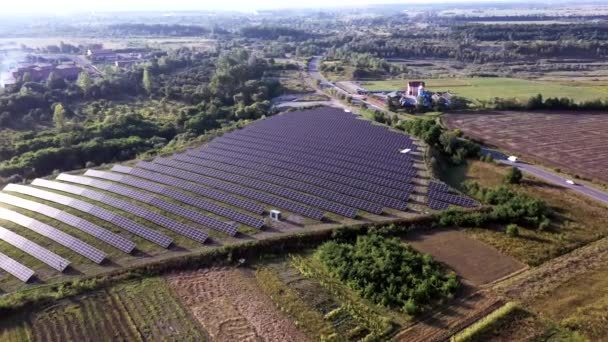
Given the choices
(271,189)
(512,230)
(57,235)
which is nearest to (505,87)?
(512,230)

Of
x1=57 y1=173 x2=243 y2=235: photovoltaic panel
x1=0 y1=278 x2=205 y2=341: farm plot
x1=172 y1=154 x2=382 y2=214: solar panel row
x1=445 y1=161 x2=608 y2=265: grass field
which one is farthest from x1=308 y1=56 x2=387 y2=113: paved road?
x1=0 y1=278 x2=205 y2=341: farm plot

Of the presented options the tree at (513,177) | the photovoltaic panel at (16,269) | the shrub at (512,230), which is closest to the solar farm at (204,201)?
the photovoltaic panel at (16,269)

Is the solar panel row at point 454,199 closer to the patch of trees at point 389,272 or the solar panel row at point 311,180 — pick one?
the solar panel row at point 311,180

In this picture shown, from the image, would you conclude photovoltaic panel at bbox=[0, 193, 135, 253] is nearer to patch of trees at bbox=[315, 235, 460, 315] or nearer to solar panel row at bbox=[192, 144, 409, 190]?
patch of trees at bbox=[315, 235, 460, 315]

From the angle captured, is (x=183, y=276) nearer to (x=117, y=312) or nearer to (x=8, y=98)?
(x=117, y=312)

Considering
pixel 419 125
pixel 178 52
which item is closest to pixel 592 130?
pixel 419 125

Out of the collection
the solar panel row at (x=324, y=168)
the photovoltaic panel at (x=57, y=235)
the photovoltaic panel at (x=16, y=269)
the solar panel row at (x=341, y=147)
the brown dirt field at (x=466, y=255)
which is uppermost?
the solar panel row at (x=341, y=147)
